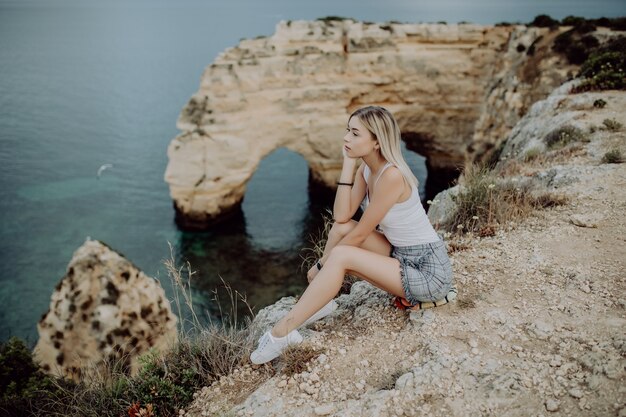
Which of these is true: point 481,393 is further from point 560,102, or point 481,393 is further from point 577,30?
point 577,30

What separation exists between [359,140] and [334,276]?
1.25 m

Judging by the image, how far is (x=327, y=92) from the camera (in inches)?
817

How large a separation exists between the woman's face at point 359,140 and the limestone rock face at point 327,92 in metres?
15.8

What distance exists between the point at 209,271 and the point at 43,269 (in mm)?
→ 6483

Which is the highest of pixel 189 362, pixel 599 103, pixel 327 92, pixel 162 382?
pixel 327 92

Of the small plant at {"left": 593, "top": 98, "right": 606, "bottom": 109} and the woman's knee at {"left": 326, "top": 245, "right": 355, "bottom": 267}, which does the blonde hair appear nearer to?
the woman's knee at {"left": 326, "top": 245, "right": 355, "bottom": 267}

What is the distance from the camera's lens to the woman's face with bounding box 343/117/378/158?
391 cm

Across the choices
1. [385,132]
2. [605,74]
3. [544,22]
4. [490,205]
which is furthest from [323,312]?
[544,22]

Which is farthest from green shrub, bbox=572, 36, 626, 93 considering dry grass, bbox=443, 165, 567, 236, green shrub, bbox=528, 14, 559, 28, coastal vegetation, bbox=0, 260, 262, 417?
coastal vegetation, bbox=0, 260, 262, 417

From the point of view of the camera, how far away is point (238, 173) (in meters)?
20.3

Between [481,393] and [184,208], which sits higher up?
[481,393]

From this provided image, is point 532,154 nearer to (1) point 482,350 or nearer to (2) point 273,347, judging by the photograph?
(1) point 482,350

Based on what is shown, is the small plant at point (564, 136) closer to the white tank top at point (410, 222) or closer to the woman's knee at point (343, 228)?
the white tank top at point (410, 222)

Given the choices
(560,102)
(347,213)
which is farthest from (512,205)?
(560,102)
